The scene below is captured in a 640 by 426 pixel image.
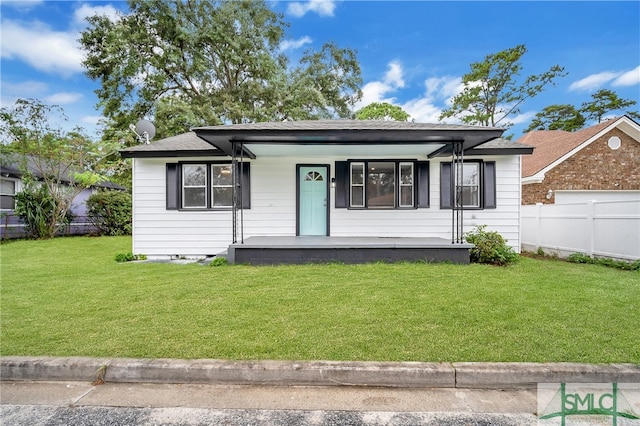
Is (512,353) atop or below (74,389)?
atop

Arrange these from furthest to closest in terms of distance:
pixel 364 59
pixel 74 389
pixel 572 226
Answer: pixel 364 59, pixel 572 226, pixel 74 389

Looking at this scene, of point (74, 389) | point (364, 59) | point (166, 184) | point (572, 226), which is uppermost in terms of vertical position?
point (364, 59)

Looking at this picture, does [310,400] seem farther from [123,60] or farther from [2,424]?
[123,60]

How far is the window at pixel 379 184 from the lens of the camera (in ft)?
24.8

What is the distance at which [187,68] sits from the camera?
16.1 meters

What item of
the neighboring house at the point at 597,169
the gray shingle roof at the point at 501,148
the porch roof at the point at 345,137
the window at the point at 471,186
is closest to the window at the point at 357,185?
A: the porch roof at the point at 345,137

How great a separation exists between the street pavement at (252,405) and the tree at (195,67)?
14.3 meters

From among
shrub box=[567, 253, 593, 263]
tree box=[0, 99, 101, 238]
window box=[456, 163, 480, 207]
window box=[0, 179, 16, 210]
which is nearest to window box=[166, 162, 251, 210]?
window box=[456, 163, 480, 207]

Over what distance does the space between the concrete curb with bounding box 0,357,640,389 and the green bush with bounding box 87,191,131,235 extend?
12542 millimetres

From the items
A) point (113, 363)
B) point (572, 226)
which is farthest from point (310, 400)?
point (572, 226)

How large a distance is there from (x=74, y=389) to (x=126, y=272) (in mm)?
3964

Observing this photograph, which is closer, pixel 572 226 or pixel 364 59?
pixel 572 226

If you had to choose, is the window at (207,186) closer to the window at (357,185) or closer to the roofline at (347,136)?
the roofline at (347,136)

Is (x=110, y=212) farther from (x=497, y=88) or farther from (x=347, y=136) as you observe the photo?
(x=497, y=88)
